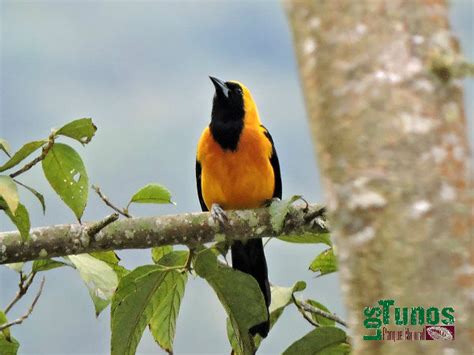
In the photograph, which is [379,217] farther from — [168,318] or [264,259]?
[264,259]

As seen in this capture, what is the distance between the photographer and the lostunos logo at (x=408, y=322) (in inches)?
52.6

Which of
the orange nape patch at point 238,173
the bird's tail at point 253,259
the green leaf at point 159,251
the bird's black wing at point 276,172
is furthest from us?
the bird's black wing at point 276,172

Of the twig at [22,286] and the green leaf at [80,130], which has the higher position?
the green leaf at [80,130]

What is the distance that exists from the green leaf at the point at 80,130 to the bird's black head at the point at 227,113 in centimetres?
173

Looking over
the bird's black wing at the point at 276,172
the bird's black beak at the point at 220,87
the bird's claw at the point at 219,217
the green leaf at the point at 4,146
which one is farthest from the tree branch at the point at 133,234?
the bird's black beak at the point at 220,87

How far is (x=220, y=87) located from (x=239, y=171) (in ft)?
2.81

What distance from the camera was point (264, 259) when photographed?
4.28 metres

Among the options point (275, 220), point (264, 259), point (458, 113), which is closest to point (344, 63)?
point (458, 113)

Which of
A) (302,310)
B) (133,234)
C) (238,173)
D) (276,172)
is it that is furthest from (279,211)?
(276,172)

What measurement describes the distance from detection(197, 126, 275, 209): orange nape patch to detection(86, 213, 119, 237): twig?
1.51 meters

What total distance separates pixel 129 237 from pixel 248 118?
6.42 feet

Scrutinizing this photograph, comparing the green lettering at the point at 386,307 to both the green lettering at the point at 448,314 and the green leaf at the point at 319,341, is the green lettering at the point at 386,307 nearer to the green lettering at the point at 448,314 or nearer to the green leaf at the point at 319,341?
the green lettering at the point at 448,314

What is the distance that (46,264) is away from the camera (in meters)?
3.19

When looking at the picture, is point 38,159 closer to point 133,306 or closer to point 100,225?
point 100,225
